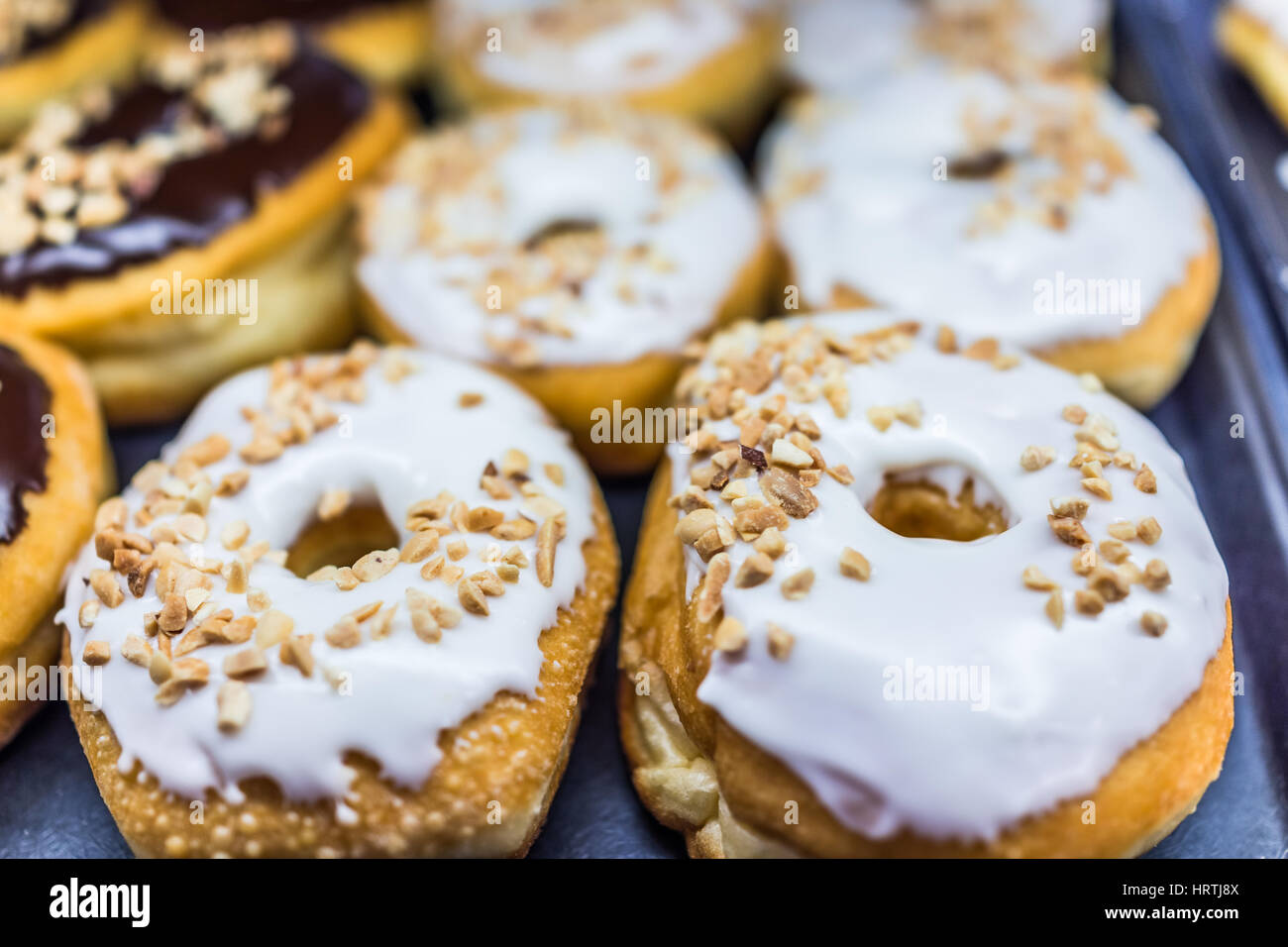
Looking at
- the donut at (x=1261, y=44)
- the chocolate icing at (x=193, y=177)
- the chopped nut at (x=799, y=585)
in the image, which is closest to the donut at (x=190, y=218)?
the chocolate icing at (x=193, y=177)

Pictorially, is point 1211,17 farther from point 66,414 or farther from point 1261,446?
point 66,414

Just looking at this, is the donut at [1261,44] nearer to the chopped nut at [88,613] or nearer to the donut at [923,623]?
the donut at [923,623]

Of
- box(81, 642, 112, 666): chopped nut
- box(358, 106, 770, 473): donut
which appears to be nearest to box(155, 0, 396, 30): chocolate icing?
box(358, 106, 770, 473): donut

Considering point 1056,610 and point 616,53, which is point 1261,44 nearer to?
point 616,53

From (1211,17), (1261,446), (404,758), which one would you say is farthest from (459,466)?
(1211,17)

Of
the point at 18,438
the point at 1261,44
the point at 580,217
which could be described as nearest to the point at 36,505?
the point at 18,438

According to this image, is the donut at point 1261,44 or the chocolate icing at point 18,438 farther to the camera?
the donut at point 1261,44
